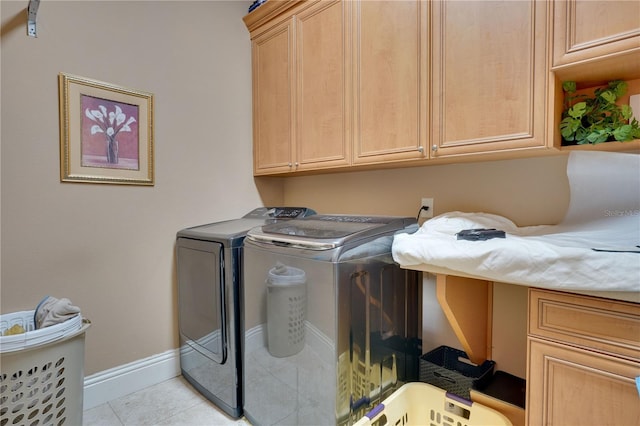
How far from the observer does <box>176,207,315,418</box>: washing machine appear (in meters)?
1.78

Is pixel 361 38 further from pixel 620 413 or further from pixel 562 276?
pixel 620 413

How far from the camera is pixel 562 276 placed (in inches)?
39.2

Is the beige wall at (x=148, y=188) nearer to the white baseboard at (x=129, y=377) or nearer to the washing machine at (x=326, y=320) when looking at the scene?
the white baseboard at (x=129, y=377)

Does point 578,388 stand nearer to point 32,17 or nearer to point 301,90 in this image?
point 301,90

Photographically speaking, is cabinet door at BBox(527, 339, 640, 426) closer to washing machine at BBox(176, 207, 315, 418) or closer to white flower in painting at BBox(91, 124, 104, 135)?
washing machine at BBox(176, 207, 315, 418)

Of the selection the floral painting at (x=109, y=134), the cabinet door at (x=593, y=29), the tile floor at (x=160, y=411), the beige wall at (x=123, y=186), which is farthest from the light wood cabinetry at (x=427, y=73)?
the tile floor at (x=160, y=411)

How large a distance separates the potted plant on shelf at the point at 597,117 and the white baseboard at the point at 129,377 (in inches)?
97.2

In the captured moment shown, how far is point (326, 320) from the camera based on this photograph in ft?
4.38

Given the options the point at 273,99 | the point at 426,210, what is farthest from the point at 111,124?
the point at 426,210

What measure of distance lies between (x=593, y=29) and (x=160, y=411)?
2587 mm

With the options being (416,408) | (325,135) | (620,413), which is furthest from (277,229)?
(620,413)

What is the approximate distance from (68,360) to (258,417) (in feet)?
3.03

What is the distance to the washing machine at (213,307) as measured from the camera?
5.84ft

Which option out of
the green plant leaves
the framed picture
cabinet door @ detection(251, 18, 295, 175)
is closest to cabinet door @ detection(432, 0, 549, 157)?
the green plant leaves
